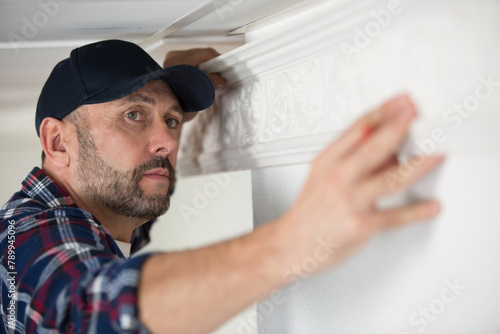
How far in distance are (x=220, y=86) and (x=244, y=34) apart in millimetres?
168

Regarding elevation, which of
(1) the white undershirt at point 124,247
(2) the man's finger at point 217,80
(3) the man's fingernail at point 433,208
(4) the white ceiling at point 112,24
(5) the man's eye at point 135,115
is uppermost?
(4) the white ceiling at point 112,24

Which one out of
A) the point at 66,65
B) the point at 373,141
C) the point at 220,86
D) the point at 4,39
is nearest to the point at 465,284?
the point at 373,141

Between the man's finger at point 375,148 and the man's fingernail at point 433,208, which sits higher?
the man's finger at point 375,148

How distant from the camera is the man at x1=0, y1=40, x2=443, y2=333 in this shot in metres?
0.69

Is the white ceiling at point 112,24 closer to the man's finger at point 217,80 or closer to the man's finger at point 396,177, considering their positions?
the man's finger at point 217,80

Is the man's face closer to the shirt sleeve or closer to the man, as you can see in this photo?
the man

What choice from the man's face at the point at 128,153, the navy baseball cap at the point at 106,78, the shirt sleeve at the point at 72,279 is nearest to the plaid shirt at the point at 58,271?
the shirt sleeve at the point at 72,279

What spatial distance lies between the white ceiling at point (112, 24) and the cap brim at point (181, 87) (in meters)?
0.14

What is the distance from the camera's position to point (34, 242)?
103 cm

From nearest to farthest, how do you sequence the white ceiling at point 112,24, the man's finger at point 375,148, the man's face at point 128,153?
the man's finger at point 375,148 < the white ceiling at point 112,24 < the man's face at point 128,153

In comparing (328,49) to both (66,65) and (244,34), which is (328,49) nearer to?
(244,34)

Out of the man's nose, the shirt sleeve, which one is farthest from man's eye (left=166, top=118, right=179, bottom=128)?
the shirt sleeve

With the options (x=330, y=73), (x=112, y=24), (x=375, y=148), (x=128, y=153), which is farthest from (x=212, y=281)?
(x=112, y=24)

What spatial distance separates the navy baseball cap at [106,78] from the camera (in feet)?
4.45
